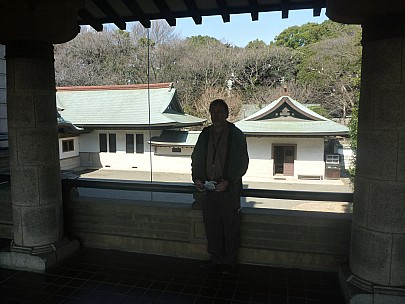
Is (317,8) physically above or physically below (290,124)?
above

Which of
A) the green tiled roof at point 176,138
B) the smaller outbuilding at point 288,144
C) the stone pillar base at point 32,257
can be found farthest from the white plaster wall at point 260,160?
the stone pillar base at point 32,257

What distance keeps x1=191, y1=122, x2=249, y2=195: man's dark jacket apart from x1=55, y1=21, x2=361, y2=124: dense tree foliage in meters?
21.6

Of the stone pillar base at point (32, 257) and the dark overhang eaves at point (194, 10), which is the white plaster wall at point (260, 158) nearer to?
the dark overhang eaves at point (194, 10)

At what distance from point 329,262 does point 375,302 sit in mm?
661

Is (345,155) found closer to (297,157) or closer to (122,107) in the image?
(297,157)

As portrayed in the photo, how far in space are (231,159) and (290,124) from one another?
14.5 meters

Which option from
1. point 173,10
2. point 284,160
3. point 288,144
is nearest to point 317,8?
point 173,10

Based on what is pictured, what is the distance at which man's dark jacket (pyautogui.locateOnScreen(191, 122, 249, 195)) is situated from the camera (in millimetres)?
2891

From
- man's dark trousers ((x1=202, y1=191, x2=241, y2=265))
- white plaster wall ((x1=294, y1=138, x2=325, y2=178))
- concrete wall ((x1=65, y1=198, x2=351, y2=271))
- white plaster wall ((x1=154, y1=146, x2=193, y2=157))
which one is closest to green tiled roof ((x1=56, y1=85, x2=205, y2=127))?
white plaster wall ((x1=154, y1=146, x2=193, y2=157))

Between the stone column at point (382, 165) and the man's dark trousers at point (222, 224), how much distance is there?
97 centimetres

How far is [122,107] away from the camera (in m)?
19.9

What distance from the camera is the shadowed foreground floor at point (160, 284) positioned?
2.61 metres

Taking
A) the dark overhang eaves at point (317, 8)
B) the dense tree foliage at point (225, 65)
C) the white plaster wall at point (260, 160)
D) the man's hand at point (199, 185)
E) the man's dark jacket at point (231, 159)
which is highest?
the dense tree foliage at point (225, 65)

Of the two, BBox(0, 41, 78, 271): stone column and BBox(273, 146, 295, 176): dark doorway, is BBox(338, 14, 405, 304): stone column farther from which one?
BBox(273, 146, 295, 176): dark doorway
